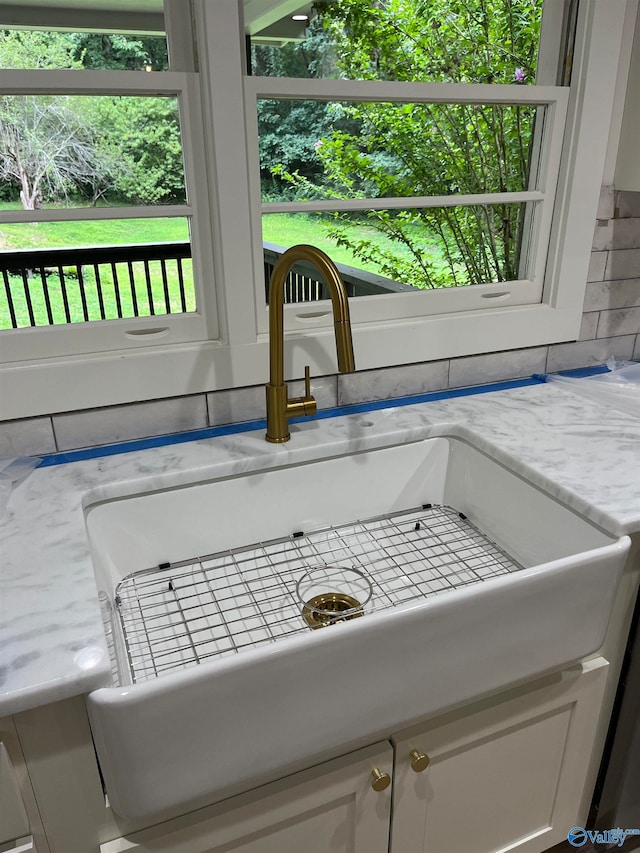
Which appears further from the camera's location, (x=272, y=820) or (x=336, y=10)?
(x=336, y=10)

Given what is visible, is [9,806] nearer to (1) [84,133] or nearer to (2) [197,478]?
(2) [197,478]

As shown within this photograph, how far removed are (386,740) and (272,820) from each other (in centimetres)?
20

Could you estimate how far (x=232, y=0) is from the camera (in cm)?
111

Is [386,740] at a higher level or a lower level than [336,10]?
lower

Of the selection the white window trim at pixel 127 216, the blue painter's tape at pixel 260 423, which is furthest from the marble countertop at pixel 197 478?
the white window trim at pixel 127 216

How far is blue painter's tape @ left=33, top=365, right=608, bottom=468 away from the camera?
1261 mm

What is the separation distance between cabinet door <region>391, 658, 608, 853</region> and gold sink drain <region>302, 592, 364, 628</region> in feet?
0.67

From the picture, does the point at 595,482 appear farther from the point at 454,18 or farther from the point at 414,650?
the point at 454,18

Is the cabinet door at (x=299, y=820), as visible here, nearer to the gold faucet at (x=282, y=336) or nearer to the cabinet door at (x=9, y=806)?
the cabinet door at (x=9, y=806)

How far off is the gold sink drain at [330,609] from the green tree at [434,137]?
0.77 metres

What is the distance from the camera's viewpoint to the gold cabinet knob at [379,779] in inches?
38.6

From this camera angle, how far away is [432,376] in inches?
60.9

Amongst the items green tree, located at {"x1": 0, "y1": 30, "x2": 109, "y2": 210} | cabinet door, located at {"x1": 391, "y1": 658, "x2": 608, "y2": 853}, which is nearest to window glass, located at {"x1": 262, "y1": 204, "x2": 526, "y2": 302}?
green tree, located at {"x1": 0, "y1": 30, "x2": 109, "y2": 210}

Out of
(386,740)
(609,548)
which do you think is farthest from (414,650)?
(609,548)
